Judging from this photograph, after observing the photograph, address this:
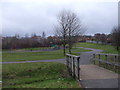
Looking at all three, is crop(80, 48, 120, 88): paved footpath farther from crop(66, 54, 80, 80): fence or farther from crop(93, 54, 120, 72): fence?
crop(93, 54, 120, 72): fence

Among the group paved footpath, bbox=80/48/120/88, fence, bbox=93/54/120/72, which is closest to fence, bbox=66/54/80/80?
paved footpath, bbox=80/48/120/88

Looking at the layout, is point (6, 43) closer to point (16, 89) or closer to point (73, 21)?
point (73, 21)

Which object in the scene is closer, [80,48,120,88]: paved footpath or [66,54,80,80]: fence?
[80,48,120,88]: paved footpath

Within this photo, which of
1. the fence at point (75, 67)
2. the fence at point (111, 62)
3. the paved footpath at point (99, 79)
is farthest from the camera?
the fence at point (111, 62)

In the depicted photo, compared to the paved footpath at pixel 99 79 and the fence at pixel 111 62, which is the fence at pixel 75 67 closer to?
the paved footpath at pixel 99 79

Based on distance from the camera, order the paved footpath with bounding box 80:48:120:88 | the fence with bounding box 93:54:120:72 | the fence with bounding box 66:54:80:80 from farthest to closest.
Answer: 1. the fence with bounding box 93:54:120:72
2. the fence with bounding box 66:54:80:80
3. the paved footpath with bounding box 80:48:120:88

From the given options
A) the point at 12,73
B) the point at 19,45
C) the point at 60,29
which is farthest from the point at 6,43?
the point at 12,73

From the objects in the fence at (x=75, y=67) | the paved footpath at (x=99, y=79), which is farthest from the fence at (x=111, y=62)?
the fence at (x=75, y=67)

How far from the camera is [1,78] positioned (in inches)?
349

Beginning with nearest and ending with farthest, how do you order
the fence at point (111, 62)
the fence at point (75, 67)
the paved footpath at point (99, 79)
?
1. the paved footpath at point (99, 79)
2. the fence at point (75, 67)
3. the fence at point (111, 62)

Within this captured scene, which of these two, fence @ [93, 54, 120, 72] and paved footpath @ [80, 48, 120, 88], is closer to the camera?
paved footpath @ [80, 48, 120, 88]

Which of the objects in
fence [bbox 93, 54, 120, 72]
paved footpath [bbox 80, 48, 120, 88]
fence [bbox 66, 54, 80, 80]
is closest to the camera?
paved footpath [bbox 80, 48, 120, 88]

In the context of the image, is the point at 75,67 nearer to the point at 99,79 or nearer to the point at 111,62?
the point at 99,79

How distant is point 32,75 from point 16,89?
3029 millimetres
